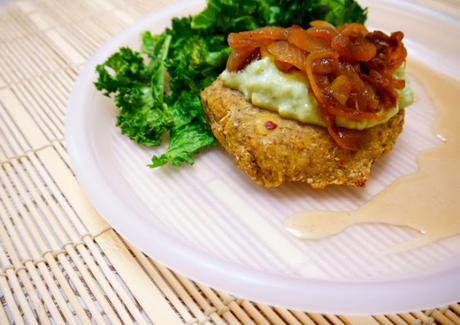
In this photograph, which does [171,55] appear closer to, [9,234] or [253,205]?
[253,205]

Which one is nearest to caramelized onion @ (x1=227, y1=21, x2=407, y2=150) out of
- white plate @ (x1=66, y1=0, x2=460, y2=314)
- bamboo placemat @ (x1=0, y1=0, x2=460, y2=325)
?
white plate @ (x1=66, y1=0, x2=460, y2=314)

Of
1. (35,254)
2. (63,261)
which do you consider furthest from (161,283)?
(35,254)

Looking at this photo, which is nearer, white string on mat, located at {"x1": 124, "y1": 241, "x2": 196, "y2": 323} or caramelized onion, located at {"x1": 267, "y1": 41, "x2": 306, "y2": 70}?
white string on mat, located at {"x1": 124, "y1": 241, "x2": 196, "y2": 323}

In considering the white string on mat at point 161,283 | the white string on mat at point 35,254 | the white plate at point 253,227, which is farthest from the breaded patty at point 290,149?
the white string on mat at point 35,254

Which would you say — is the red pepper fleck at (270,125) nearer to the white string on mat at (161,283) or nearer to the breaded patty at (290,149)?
the breaded patty at (290,149)

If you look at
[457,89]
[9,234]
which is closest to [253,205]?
[9,234]

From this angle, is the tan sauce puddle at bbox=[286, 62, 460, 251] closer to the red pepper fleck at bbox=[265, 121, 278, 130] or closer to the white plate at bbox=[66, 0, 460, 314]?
the white plate at bbox=[66, 0, 460, 314]
